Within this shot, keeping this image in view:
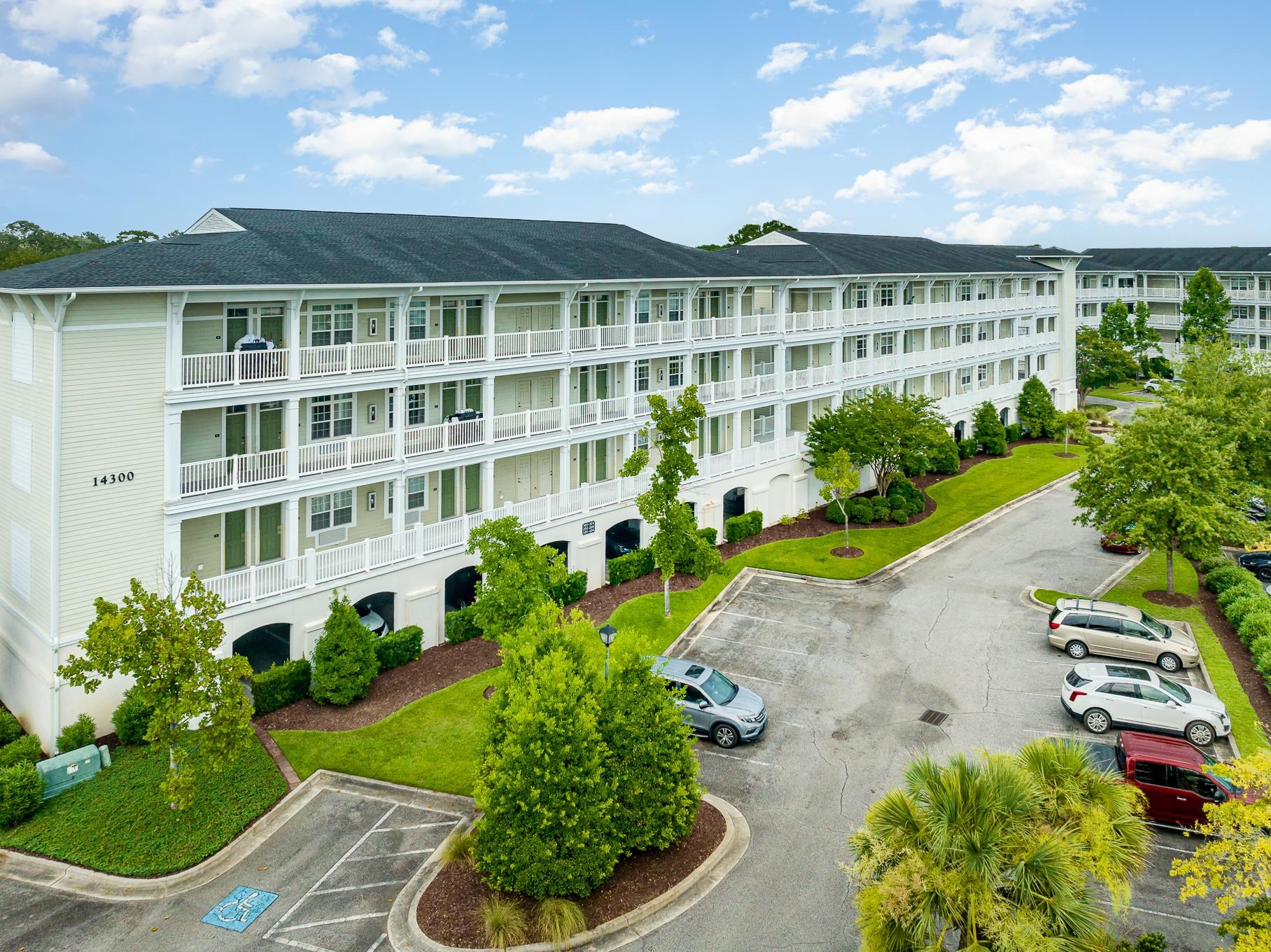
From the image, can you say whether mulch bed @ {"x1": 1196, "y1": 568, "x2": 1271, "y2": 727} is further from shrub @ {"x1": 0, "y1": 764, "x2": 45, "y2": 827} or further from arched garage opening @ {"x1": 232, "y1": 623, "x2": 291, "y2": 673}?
shrub @ {"x1": 0, "y1": 764, "x2": 45, "y2": 827}

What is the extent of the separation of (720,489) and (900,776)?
19.9m

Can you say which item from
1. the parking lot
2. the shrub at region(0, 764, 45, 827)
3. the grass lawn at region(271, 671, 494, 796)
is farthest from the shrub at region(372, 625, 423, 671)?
the shrub at region(0, 764, 45, 827)

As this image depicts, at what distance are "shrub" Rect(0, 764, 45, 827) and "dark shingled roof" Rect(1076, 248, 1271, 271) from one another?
90310 mm

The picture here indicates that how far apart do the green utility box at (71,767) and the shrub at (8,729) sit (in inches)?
90.9

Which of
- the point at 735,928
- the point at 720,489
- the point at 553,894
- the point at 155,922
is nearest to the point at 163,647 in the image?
the point at 155,922

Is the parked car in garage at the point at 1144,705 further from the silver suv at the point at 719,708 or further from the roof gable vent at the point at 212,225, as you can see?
the roof gable vent at the point at 212,225

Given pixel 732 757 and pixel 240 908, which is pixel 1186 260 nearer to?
pixel 732 757

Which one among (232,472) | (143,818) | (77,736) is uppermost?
(232,472)

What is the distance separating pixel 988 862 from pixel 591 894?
25.5 feet

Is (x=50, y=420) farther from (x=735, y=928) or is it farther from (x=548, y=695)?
(x=735, y=928)

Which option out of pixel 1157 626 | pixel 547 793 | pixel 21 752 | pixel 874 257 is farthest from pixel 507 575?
pixel 874 257

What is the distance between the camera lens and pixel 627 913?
54.9 ft

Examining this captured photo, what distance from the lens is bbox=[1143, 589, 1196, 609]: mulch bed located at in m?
32.5

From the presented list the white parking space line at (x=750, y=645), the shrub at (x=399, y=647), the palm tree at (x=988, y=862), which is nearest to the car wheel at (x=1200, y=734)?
the white parking space line at (x=750, y=645)
